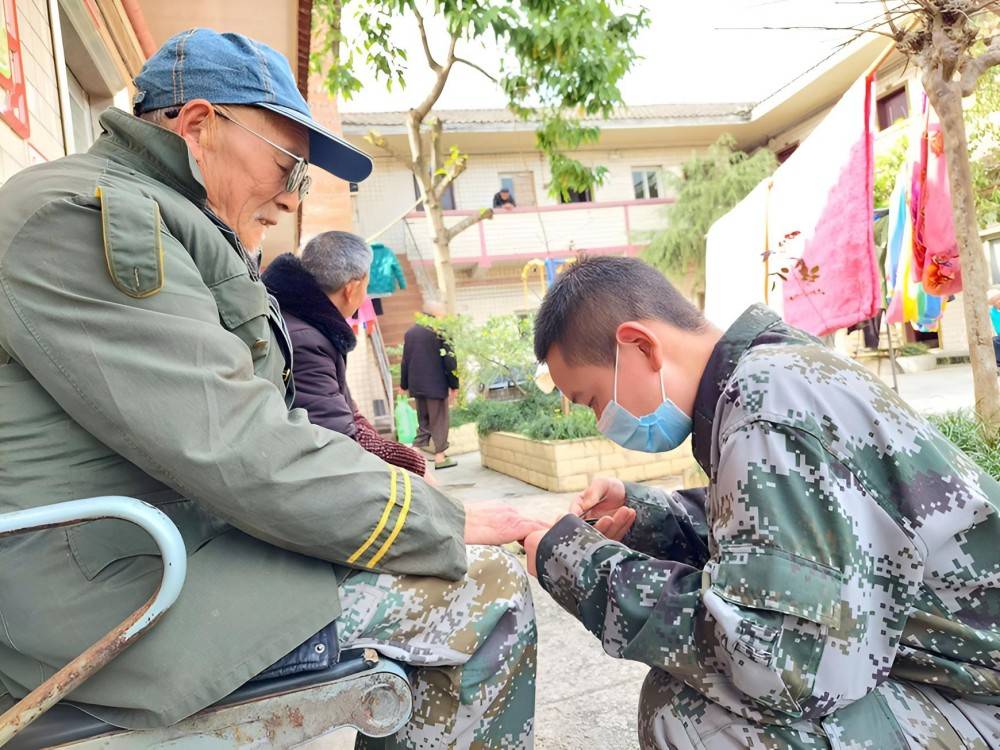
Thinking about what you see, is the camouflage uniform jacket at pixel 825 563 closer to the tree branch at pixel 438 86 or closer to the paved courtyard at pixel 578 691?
the paved courtyard at pixel 578 691

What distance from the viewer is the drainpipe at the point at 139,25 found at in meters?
3.77

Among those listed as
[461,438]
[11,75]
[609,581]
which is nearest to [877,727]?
[609,581]

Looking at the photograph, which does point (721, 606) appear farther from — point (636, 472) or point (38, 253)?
point (636, 472)

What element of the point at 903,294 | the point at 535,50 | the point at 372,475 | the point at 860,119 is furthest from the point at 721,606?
the point at 535,50

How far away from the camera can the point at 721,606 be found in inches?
42.6

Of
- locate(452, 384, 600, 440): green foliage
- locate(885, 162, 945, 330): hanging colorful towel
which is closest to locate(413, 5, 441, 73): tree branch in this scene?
locate(452, 384, 600, 440): green foliage

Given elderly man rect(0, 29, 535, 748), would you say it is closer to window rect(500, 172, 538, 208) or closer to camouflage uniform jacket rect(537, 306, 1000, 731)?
camouflage uniform jacket rect(537, 306, 1000, 731)

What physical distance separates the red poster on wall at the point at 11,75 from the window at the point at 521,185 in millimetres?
16147

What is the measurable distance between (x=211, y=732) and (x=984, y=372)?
4.06 m

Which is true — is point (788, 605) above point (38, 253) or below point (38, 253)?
below

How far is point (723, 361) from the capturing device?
4.36 feet

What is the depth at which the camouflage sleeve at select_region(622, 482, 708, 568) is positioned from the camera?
67.5 inches

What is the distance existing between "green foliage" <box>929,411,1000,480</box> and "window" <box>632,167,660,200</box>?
1571 centimetres

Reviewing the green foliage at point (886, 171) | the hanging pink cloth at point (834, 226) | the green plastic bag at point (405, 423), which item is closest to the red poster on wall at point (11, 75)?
the hanging pink cloth at point (834, 226)
